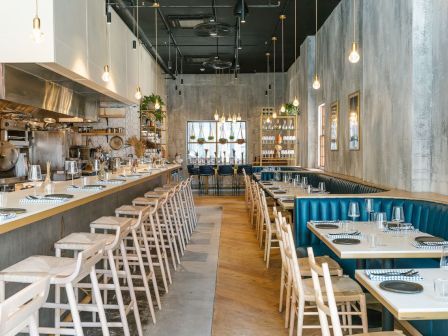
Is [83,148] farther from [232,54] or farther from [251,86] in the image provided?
[251,86]

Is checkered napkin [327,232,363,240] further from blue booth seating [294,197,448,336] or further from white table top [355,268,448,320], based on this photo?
white table top [355,268,448,320]

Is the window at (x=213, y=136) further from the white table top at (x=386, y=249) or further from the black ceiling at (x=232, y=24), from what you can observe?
the white table top at (x=386, y=249)

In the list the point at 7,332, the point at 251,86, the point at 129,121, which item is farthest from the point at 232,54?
the point at 7,332

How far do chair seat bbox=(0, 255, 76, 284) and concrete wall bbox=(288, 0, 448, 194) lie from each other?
4211mm

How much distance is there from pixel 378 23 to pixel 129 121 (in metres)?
7.38

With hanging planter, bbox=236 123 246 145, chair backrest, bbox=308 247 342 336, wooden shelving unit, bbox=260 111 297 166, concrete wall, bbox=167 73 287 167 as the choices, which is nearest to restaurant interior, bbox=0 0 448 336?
chair backrest, bbox=308 247 342 336

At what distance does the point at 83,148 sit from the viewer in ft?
37.3

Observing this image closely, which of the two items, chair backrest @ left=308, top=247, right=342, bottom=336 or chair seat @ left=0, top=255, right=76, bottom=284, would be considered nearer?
chair backrest @ left=308, top=247, right=342, bottom=336

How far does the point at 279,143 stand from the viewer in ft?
49.6

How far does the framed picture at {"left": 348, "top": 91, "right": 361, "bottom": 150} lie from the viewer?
26.2ft

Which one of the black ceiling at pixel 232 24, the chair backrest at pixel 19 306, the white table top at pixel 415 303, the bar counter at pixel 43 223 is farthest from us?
the black ceiling at pixel 232 24

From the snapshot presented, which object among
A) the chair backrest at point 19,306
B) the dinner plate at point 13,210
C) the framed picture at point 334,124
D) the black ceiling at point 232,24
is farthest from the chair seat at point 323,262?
the black ceiling at point 232,24

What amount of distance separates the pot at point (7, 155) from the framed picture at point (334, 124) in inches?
245

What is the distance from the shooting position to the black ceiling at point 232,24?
953 centimetres
